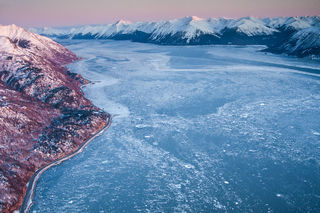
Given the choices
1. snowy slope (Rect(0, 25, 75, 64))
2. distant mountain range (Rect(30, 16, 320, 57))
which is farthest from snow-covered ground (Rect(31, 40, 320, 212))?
distant mountain range (Rect(30, 16, 320, 57))

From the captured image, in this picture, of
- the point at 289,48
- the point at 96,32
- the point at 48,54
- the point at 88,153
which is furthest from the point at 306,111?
the point at 96,32

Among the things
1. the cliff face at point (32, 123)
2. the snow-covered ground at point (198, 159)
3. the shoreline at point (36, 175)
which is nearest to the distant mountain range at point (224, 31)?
the snow-covered ground at point (198, 159)

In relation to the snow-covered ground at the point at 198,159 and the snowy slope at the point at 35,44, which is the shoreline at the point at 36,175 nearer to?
the snow-covered ground at the point at 198,159

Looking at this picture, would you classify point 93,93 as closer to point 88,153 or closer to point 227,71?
point 88,153

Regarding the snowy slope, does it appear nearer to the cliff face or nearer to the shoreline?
the cliff face

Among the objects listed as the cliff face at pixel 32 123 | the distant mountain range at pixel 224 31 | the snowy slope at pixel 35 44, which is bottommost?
Answer: the cliff face at pixel 32 123

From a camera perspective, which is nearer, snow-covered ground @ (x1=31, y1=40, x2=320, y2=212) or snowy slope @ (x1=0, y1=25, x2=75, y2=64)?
snow-covered ground @ (x1=31, y1=40, x2=320, y2=212)

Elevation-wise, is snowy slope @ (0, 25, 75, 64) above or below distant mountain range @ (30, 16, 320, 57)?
below
